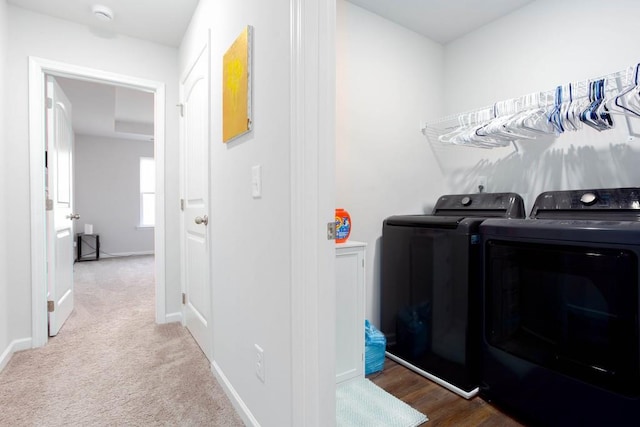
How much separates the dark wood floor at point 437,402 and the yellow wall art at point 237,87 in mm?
1571

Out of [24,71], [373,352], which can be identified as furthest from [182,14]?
[373,352]

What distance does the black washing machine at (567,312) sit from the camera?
1159mm

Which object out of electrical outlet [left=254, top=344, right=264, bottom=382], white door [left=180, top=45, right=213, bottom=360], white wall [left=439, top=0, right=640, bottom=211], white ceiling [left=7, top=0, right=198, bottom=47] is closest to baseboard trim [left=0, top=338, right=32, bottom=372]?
white door [left=180, top=45, right=213, bottom=360]

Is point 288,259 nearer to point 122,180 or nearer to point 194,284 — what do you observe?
point 194,284

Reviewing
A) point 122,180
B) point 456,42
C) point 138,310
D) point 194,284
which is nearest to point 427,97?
point 456,42

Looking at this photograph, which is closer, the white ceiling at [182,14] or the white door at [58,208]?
the white ceiling at [182,14]

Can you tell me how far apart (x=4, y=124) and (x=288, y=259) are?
229 centimetres

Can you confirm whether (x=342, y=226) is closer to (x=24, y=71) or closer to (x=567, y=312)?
(x=567, y=312)

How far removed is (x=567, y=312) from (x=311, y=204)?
1200 millimetres

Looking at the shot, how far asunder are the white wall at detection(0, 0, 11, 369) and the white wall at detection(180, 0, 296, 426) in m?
1.36

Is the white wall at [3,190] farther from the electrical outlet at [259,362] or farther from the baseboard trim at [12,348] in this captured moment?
the electrical outlet at [259,362]

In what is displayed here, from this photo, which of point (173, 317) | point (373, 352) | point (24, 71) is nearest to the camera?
point (373, 352)

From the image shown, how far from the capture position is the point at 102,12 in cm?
216

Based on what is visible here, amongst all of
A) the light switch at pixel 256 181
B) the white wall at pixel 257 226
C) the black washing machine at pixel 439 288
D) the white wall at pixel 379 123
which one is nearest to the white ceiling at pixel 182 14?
the white wall at pixel 379 123
